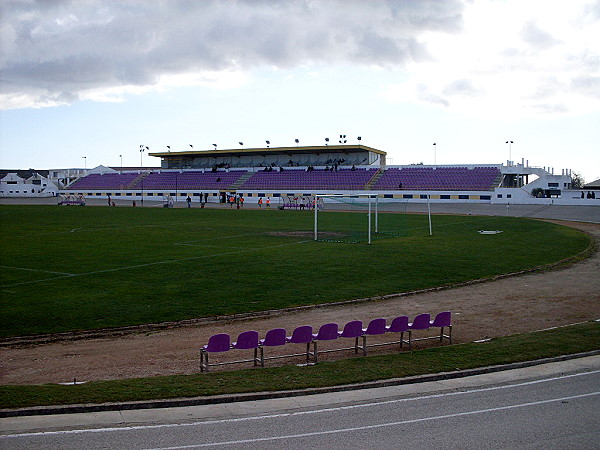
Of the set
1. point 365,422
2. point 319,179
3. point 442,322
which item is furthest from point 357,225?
point 319,179

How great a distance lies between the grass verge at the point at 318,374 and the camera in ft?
32.3

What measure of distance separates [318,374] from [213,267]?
1510 cm

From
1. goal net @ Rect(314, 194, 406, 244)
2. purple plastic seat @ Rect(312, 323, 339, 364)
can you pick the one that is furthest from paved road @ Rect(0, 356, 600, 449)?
goal net @ Rect(314, 194, 406, 244)

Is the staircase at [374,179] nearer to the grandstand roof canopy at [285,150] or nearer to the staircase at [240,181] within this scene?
the grandstand roof canopy at [285,150]

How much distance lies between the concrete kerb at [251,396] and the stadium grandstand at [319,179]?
5970cm

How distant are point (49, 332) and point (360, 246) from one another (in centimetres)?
2111

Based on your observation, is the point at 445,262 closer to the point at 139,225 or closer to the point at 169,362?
the point at 169,362

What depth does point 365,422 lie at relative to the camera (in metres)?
8.86

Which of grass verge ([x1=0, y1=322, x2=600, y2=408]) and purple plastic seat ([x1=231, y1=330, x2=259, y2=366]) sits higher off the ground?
purple plastic seat ([x1=231, y1=330, x2=259, y2=366])

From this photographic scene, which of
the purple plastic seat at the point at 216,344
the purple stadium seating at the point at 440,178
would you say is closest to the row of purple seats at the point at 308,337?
the purple plastic seat at the point at 216,344

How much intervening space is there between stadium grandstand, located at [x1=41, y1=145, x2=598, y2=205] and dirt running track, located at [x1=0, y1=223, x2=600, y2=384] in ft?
165

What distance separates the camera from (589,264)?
28.0 meters

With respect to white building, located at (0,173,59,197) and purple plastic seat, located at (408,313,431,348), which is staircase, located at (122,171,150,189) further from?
purple plastic seat, located at (408,313,431,348)

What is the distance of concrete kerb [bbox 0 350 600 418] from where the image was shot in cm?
915
